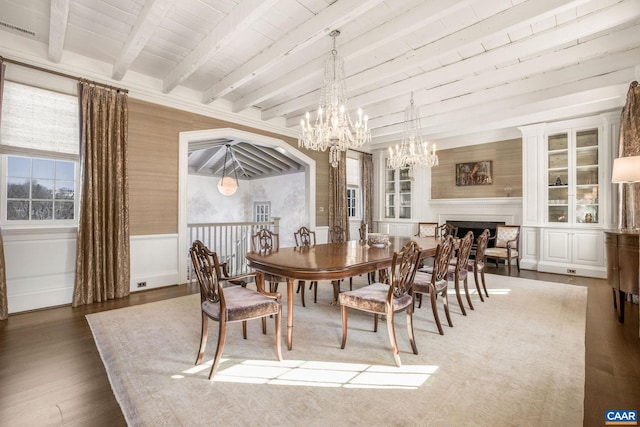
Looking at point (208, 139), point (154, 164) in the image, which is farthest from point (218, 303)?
point (208, 139)

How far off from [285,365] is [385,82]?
3.93 metres

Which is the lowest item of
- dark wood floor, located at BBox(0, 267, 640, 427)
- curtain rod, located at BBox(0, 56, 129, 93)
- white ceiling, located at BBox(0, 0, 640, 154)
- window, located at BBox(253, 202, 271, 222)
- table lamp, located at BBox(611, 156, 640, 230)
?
dark wood floor, located at BBox(0, 267, 640, 427)

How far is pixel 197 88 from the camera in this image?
4656 mm

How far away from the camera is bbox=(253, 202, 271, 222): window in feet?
32.6

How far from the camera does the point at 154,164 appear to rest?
4352 millimetres

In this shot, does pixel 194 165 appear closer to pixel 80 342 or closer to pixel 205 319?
pixel 80 342

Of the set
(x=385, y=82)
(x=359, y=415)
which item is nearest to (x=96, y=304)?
(x=359, y=415)

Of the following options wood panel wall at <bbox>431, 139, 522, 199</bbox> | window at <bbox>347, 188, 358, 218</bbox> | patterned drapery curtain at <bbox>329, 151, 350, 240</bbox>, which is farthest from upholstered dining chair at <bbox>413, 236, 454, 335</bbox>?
window at <bbox>347, 188, 358, 218</bbox>

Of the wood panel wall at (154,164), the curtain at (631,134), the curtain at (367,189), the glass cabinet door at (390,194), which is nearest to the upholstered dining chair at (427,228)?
the glass cabinet door at (390,194)

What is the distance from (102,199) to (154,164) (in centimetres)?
86

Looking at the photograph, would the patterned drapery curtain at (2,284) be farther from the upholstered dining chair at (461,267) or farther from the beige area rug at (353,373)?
the upholstered dining chair at (461,267)

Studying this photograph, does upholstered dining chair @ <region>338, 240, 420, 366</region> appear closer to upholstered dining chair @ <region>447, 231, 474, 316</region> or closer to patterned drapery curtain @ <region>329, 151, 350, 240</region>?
upholstered dining chair @ <region>447, 231, 474, 316</region>

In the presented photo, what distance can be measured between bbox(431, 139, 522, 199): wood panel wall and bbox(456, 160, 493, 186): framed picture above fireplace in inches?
3.0

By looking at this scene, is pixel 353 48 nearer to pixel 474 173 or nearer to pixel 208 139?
pixel 208 139
